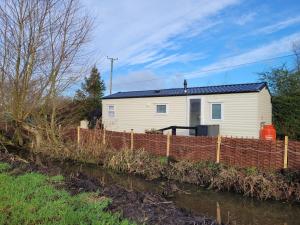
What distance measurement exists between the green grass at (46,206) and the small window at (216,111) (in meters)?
10.3

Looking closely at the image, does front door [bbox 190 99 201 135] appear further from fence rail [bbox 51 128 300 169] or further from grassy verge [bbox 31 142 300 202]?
grassy verge [bbox 31 142 300 202]

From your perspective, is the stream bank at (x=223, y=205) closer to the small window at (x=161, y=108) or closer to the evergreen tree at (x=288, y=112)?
the small window at (x=161, y=108)

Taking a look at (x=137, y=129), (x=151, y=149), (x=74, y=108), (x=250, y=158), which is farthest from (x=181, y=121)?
(x=250, y=158)

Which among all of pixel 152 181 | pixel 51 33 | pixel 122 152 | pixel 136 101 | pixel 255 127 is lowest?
pixel 152 181

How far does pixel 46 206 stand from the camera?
520cm

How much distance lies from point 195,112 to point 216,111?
3.74 feet

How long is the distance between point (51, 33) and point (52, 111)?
3.62 metres

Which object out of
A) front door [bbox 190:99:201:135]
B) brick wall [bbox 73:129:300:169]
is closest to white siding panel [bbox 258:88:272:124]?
front door [bbox 190:99:201:135]

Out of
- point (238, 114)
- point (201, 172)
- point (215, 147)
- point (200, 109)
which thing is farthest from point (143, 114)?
point (201, 172)

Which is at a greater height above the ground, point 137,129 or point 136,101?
point 136,101

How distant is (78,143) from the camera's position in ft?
47.0

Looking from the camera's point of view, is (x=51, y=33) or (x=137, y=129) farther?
(x=137, y=129)

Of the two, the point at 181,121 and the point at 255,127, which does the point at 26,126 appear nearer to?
the point at 181,121

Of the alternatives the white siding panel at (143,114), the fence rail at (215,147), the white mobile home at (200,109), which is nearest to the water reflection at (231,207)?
the fence rail at (215,147)
